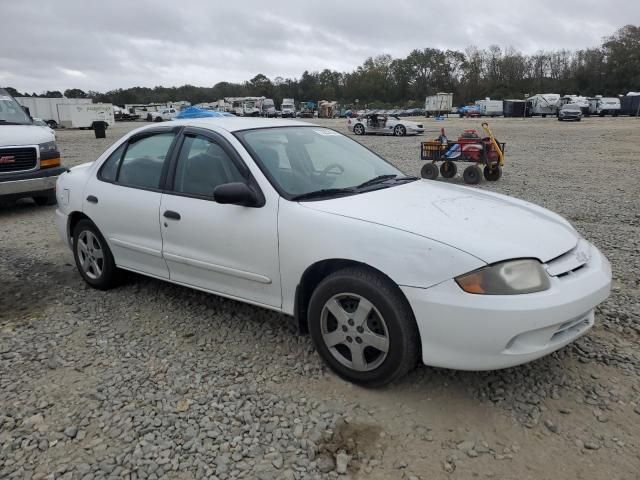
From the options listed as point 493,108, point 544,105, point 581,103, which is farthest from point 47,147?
point 493,108

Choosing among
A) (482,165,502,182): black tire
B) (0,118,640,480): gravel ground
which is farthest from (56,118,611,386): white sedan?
(482,165,502,182): black tire

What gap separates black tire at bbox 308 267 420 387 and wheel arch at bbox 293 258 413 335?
7 centimetres

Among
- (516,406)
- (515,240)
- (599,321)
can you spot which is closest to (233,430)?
(516,406)

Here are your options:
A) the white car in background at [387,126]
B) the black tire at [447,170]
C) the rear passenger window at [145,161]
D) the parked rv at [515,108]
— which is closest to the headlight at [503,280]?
the rear passenger window at [145,161]

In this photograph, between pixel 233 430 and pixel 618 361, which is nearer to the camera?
pixel 233 430

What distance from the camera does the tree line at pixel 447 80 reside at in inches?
3120

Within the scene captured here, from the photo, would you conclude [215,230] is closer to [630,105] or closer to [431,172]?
[431,172]

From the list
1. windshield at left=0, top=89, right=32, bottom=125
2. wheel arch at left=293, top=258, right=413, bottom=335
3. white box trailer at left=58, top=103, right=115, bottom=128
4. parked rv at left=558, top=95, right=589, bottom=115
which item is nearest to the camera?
wheel arch at left=293, top=258, right=413, bottom=335

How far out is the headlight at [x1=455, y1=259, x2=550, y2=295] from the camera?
2.51 metres

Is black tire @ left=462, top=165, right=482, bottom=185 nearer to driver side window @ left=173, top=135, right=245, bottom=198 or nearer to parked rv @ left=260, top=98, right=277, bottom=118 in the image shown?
driver side window @ left=173, top=135, right=245, bottom=198

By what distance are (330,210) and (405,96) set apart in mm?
114227

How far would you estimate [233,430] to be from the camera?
2631 mm

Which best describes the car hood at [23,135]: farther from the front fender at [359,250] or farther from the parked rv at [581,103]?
the parked rv at [581,103]

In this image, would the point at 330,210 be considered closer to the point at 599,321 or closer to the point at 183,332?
the point at 183,332
